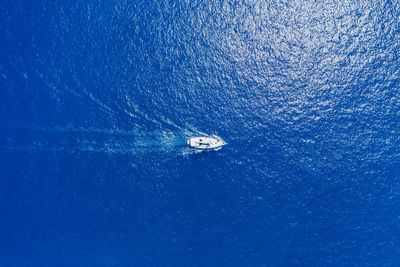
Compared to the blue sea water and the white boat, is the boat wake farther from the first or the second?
the white boat

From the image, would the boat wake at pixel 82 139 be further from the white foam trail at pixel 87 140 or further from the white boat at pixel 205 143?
the white boat at pixel 205 143

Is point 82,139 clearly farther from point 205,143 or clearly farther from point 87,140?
point 205,143

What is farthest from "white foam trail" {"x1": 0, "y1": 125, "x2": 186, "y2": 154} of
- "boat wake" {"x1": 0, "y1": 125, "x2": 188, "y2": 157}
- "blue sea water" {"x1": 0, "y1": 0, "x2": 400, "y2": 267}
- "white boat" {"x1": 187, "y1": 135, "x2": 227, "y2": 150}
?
"white boat" {"x1": 187, "y1": 135, "x2": 227, "y2": 150}

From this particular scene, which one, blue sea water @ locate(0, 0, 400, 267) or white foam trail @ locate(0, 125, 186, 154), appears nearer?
blue sea water @ locate(0, 0, 400, 267)

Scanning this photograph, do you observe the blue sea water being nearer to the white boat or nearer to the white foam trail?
the white foam trail

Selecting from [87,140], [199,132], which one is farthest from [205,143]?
[87,140]

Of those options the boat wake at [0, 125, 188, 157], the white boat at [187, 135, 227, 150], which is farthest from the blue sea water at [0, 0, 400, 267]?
the white boat at [187, 135, 227, 150]
